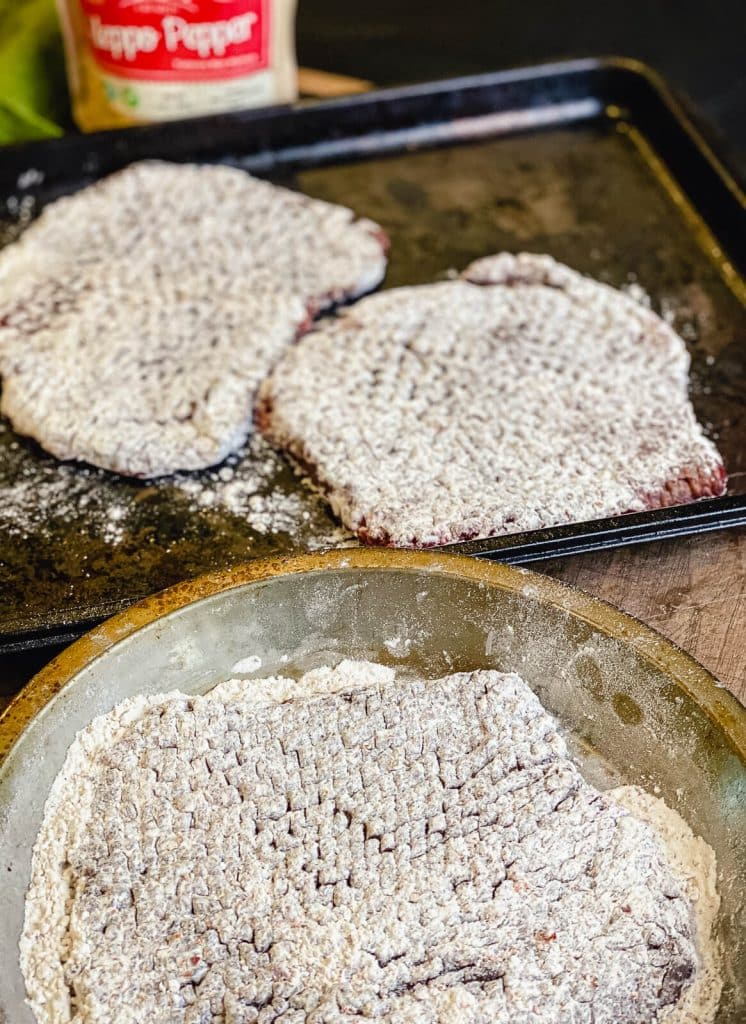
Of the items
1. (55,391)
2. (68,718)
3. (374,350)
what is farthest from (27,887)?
(374,350)

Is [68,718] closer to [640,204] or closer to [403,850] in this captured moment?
[403,850]

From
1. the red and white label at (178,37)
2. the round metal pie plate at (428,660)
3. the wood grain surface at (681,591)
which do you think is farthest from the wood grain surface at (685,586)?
the red and white label at (178,37)

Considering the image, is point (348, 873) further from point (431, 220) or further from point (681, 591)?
point (431, 220)

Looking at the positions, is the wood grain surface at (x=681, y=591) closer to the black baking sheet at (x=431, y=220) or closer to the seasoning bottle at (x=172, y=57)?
the black baking sheet at (x=431, y=220)

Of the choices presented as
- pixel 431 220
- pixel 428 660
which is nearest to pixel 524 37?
pixel 431 220

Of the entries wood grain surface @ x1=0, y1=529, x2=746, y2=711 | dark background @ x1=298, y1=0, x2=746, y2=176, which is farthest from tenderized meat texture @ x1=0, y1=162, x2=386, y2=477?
dark background @ x1=298, y1=0, x2=746, y2=176

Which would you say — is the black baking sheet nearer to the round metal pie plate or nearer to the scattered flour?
the scattered flour
